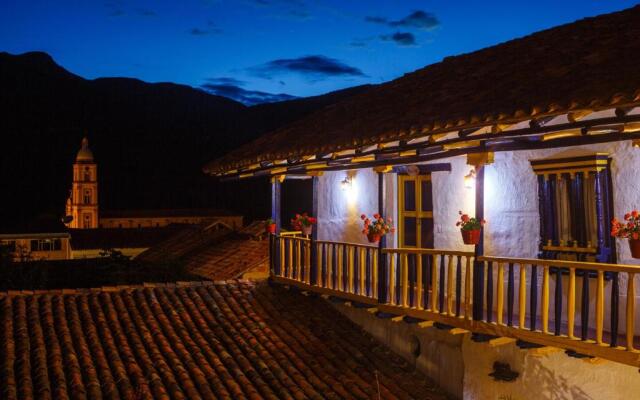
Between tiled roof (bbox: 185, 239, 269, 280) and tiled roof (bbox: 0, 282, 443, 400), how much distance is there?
5110 millimetres

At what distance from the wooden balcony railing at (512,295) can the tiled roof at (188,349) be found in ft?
3.04

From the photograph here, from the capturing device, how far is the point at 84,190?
7281 centimetres

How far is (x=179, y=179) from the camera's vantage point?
290 ft

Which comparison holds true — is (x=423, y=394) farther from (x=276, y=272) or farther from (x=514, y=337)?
(x=276, y=272)

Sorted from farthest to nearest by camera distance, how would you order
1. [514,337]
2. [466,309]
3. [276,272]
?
[276,272]
[466,309]
[514,337]

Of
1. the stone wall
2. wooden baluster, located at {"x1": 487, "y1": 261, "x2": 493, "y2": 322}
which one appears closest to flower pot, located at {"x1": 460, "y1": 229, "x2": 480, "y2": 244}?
wooden baluster, located at {"x1": 487, "y1": 261, "x2": 493, "y2": 322}

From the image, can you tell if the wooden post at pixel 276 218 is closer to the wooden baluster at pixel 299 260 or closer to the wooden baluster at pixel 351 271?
the wooden baluster at pixel 299 260

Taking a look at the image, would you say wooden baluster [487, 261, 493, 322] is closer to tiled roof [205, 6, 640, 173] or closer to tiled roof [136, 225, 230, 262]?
tiled roof [205, 6, 640, 173]

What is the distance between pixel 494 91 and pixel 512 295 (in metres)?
2.64

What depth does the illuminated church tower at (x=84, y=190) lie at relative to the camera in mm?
72062

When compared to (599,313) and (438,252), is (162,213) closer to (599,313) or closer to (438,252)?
(438,252)

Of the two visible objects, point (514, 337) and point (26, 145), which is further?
point (26, 145)

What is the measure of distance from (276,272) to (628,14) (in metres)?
7.59

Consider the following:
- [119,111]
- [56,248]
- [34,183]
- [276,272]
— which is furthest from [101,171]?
[276,272]
